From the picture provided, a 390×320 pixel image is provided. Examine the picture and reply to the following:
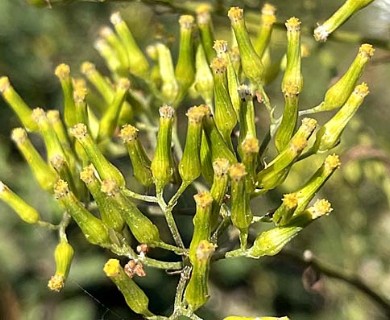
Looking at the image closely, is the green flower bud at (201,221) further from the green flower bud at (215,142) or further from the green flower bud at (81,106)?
the green flower bud at (81,106)

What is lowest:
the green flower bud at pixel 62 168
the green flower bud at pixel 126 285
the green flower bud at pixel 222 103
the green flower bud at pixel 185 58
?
the green flower bud at pixel 126 285

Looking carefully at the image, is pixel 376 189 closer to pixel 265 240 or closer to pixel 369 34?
pixel 369 34

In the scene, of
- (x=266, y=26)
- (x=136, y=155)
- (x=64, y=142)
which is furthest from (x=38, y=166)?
(x=266, y=26)

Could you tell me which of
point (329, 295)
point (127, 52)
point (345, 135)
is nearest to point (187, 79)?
point (127, 52)

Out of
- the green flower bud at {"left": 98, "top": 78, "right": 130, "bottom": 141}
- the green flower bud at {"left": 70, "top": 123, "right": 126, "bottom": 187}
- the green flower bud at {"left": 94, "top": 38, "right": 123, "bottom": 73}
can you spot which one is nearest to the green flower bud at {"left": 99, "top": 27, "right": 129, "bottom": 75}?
the green flower bud at {"left": 94, "top": 38, "right": 123, "bottom": 73}

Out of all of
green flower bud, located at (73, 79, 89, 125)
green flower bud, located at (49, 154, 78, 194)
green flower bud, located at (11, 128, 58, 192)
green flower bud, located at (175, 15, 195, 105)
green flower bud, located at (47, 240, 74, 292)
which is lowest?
green flower bud, located at (47, 240, 74, 292)

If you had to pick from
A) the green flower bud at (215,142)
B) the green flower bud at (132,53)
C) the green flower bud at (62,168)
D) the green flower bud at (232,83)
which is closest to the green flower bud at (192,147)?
the green flower bud at (215,142)

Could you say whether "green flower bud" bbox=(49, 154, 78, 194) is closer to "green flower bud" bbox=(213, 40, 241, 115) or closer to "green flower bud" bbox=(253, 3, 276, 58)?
"green flower bud" bbox=(213, 40, 241, 115)
